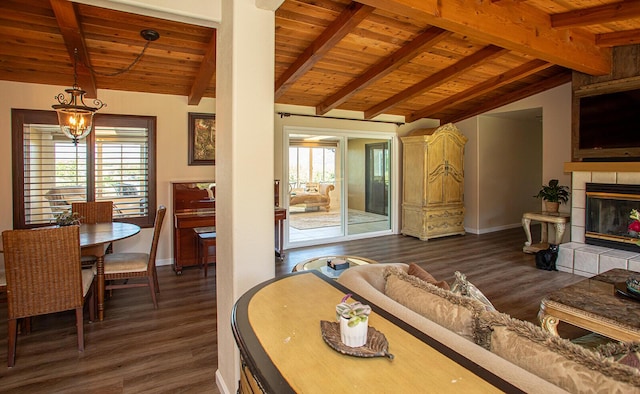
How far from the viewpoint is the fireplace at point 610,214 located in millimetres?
4438

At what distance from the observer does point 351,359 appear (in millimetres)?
1076

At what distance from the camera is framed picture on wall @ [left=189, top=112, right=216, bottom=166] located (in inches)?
200

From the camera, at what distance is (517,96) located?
641cm

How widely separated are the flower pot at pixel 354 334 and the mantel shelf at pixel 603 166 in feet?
15.8

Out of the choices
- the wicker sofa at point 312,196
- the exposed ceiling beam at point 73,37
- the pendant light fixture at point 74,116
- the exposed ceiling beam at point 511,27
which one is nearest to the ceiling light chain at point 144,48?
the exposed ceiling beam at point 73,37

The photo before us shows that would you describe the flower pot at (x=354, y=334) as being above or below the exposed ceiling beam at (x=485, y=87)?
below

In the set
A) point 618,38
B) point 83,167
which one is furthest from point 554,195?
point 83,167

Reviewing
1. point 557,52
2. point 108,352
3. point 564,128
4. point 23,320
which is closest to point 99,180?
point 23,320

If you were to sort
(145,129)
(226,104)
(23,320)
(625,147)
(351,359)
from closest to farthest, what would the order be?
1. (351,359)
2. (226,104)
3. (23,320)
4. (625,147)
5. (145,129)

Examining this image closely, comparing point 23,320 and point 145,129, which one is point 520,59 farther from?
point 23,320

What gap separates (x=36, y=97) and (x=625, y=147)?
7.12m

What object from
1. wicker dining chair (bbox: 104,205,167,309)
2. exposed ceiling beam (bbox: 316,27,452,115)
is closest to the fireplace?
exposed ceiling beam (bbox: 316,27,452,115)

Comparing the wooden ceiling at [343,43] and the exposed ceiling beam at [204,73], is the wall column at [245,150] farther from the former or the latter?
the exposed ceiling beam at [204,73]

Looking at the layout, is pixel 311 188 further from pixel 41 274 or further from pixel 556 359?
pixel 556 359
